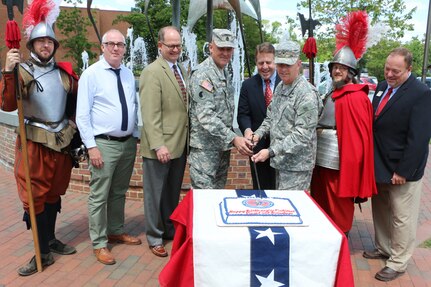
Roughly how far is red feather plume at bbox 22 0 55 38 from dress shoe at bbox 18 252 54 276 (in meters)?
1.89

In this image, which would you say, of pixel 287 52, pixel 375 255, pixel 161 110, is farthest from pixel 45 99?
pixel 375 255

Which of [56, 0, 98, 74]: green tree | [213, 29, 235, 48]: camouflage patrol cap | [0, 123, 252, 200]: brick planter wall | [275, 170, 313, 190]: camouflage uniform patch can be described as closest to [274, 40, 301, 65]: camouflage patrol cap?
[213, 29, 235, 48]: camouflage patrol cap

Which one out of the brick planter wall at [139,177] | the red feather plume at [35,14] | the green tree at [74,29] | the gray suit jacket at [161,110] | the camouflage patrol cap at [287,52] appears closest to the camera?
the camouflage patrol cap at [287,52]

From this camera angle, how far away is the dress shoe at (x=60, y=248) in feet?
12.1

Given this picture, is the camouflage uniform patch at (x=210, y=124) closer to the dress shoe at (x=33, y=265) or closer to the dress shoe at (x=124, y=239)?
the dress shoe at (x=124, y=239)

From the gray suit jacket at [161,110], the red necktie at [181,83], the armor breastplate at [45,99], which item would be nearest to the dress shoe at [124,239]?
the gray suit jacket at [161,110]

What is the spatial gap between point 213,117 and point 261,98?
0.69 m

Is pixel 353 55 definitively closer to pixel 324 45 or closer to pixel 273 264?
pixel 273 264

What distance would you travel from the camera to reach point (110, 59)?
133 inches

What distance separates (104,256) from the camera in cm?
349

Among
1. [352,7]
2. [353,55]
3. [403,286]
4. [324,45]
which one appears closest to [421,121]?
[353,55]

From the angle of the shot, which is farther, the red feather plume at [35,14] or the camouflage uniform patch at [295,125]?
the red feather plume at [35,14]

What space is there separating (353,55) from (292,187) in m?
1.18

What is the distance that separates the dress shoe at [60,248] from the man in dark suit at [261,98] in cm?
191
